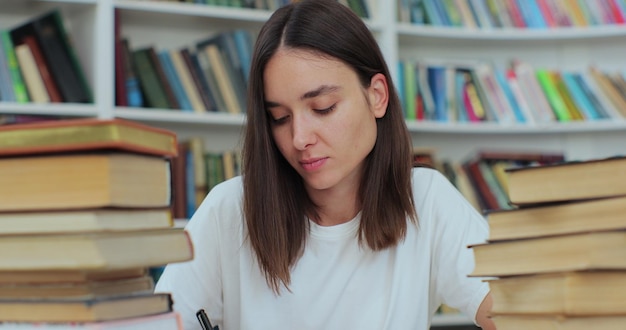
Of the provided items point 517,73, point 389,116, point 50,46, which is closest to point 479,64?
point 517,73

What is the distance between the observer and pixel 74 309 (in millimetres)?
715

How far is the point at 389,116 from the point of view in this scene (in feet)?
5.26

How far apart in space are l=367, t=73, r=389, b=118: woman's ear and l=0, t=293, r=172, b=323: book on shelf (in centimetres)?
85

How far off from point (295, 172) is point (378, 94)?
0.21 metres

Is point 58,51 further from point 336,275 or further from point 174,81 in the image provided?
point 336,275

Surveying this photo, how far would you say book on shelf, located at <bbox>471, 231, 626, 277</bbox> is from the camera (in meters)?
0.74

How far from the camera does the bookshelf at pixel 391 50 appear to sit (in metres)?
2.73

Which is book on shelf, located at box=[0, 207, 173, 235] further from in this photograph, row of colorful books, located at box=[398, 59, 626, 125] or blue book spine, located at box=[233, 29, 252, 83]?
row of colorful books, located at box=[398, 59, 626, 125]

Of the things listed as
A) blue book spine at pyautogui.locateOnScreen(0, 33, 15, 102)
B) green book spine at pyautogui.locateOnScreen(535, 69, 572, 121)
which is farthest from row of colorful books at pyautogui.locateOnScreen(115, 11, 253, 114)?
green book spine at pyautogui.locateOnScreen(535, 69, 572, 121)

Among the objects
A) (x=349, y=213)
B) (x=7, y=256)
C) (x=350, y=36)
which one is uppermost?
(x=350, y=36)

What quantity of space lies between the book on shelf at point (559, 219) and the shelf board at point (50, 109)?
2.03 meters

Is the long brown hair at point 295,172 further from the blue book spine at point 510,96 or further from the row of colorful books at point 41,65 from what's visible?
the blue book spine at point 510,96

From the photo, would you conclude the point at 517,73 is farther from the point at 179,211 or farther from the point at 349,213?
the point at 349,213

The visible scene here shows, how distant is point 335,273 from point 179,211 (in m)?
1.39
